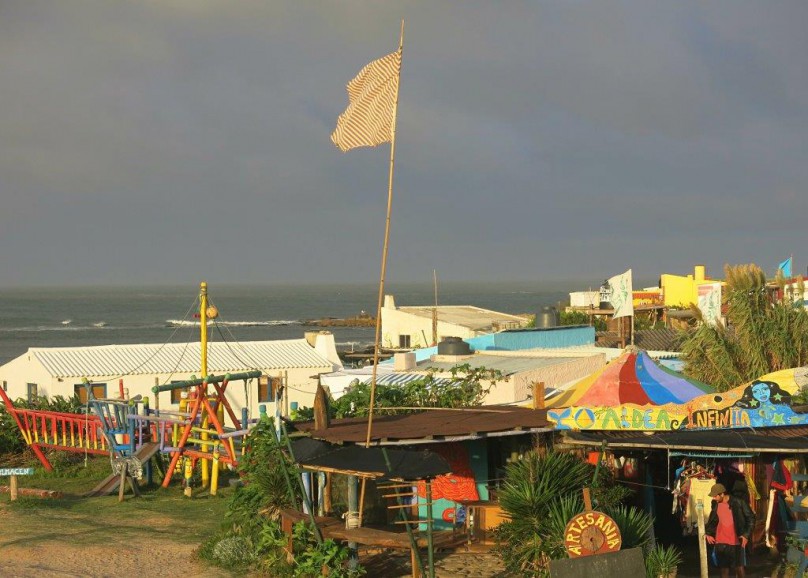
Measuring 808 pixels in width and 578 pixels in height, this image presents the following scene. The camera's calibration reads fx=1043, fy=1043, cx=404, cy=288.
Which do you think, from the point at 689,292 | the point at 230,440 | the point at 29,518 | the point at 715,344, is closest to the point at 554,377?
the point at 715,344

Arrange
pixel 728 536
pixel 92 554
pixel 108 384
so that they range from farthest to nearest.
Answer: pixel 108 384 < pixel 92 554 < pixel 728 536

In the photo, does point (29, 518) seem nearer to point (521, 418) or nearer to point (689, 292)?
point (521, 418)

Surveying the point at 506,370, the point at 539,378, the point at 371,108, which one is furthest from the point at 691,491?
the point at 506,370

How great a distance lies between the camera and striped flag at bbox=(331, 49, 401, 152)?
14.8 meters

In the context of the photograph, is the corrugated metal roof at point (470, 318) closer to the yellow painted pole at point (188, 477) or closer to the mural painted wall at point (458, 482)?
the yellow painted pole at point (188, 477)

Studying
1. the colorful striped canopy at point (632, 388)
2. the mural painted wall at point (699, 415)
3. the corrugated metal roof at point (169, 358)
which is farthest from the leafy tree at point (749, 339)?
the corrugated metal roof at point (169, 358)

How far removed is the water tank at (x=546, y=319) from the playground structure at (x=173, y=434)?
1881 cm

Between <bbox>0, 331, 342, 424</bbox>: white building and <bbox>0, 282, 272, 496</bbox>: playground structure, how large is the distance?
6103 mm

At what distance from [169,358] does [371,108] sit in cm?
2229

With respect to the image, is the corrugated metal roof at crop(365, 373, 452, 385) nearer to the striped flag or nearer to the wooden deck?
the wooden deck

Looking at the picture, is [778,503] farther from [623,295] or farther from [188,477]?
[623,295]

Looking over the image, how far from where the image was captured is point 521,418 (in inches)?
648

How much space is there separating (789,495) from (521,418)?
428 centimetres

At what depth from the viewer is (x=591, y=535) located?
12.6 meters
